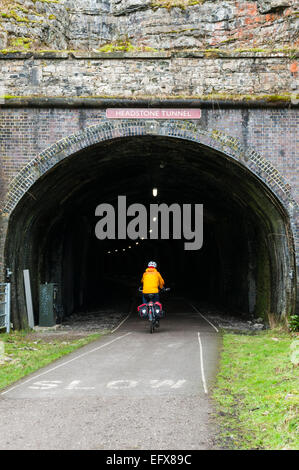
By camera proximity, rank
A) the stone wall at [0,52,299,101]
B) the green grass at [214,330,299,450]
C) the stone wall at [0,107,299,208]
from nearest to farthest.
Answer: the green grass at [214,330,299,450] < the stone wall at [0,107,299,208] < the stone wall at [0,52,299,101]

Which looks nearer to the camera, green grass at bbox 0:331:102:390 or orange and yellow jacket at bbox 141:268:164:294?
green grass at bbox 0:331:102:390

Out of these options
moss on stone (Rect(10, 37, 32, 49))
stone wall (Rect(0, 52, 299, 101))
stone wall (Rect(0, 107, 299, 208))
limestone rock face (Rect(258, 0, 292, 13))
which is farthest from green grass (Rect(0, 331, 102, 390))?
limestone rock face (Rect(258, 0, 292, 13))

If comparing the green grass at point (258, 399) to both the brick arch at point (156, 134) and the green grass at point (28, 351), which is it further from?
the brick arch at point (156, 134)

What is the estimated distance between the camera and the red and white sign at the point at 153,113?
1226cm

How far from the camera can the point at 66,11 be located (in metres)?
23.9

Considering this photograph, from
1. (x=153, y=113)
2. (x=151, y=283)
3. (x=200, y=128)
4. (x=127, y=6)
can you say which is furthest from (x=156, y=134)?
(x=127, y=6)

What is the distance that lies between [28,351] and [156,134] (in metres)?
6.21

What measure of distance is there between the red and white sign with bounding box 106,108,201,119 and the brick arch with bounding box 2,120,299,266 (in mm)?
151

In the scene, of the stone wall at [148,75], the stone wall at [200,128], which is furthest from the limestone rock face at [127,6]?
the stone wall at [200,128]

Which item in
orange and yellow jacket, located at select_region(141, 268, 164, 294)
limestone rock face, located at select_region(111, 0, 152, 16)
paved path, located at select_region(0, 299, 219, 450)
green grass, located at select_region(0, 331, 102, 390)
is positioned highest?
limestone rock face, located at select_region(111, 0, 152, 16)

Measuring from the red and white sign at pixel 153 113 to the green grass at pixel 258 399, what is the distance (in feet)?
19.8

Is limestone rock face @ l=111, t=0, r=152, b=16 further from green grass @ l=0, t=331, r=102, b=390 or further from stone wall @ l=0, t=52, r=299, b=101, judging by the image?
green grass @ l=0, t=331, r=102, b=390

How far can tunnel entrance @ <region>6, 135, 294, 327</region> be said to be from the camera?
12.7 meters
